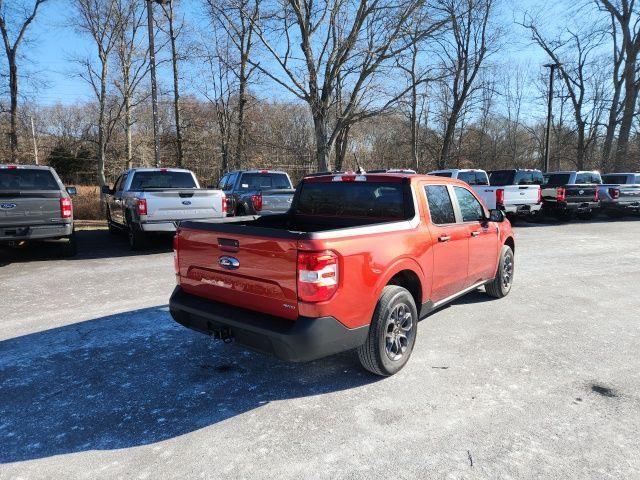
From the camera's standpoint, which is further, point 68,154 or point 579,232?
point 68,154

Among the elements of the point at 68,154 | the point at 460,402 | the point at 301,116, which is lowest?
the point at 460,402

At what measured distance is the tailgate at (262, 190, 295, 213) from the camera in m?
11.3

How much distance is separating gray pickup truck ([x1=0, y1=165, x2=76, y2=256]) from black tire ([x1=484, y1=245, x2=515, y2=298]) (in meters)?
8.00

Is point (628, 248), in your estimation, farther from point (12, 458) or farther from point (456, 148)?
point (456, 148)

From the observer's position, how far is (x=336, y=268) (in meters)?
3.13

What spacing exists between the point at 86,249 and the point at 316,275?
9350mm

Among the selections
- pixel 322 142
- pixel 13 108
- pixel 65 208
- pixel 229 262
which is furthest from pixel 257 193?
pixel 13 108

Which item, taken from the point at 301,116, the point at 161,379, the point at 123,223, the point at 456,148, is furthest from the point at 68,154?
the point at 161,379

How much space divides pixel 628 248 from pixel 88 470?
12579 millimetres

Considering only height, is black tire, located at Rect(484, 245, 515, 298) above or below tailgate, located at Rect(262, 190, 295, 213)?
below

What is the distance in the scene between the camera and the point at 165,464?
264cm

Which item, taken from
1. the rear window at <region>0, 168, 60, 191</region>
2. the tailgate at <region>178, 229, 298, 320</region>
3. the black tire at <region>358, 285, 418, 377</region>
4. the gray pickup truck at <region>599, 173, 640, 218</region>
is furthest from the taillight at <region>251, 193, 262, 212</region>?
the gray pickup truck at <region>599, 173, 640, 218</region>

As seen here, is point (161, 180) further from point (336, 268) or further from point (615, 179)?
point (615, 179)

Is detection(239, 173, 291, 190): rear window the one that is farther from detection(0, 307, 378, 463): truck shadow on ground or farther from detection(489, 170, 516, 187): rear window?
detection(0, 307, 378, 463): truck shadow on ground
